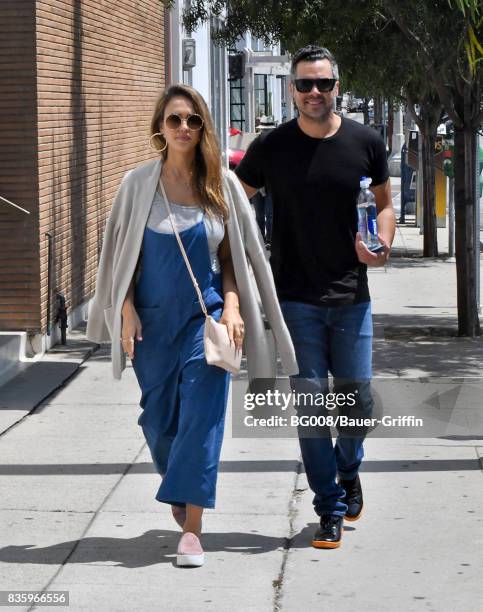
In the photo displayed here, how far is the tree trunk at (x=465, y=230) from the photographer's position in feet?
39.4

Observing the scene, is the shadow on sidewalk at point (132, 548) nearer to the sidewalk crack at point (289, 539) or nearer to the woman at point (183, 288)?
the sidewalk crack at point (289, 539)

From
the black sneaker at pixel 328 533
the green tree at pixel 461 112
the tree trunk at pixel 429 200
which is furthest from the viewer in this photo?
the tree trunk at pixel 429 200

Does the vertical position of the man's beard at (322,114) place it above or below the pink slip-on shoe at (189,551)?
above

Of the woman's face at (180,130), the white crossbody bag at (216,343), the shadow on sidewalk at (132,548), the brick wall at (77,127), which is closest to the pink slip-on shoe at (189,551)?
the shadow on sidewalk at (132,548)

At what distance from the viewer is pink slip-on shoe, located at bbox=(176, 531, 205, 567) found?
17.7ft

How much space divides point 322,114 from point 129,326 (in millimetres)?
1142

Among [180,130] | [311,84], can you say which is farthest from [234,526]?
[311,84]

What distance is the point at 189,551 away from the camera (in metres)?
5.40

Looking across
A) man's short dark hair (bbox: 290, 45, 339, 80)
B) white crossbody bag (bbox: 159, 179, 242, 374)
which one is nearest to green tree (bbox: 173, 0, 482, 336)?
man's short dark hair (bbox: 290, 45, 339, 80)

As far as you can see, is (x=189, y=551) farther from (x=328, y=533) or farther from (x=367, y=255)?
(x=367, y=255)

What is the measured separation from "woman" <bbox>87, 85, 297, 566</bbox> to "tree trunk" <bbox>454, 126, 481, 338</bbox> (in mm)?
6728

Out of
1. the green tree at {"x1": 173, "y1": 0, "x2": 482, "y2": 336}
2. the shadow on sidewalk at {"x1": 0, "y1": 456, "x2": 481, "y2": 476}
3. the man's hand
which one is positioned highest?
the green tree at {"x1": 173, "y1": 0, "x2": 482, "y2": 336}

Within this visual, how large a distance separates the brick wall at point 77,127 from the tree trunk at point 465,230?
3.34 metres

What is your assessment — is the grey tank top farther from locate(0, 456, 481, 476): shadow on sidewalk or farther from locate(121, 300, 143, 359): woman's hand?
locate(0, 456, 481, 476): shadow on sidewalk
